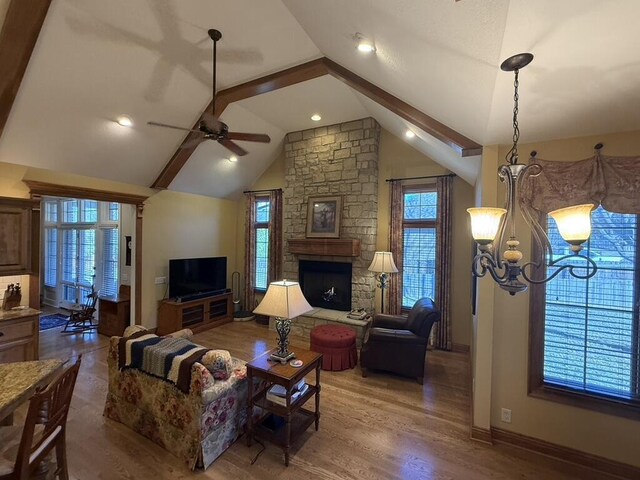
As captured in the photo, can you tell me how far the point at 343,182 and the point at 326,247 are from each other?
1.30 meters


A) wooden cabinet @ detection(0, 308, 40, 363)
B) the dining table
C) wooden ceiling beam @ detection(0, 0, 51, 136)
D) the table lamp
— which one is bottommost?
wooden cabinet @ detection(0, 308, 40, 363)

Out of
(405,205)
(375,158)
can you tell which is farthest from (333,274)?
(375,158)

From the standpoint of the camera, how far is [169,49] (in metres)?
3.13

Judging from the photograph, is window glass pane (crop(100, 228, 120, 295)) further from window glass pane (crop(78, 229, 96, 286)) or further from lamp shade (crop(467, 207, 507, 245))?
lamp shade (crop(467, 207, 507, 245))

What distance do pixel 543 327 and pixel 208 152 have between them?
538cm

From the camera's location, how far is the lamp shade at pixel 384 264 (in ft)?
14.9

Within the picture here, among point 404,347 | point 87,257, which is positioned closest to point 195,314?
point 87,257

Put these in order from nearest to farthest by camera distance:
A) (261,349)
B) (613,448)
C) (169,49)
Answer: (613,448) < (169,49) < (261,349)

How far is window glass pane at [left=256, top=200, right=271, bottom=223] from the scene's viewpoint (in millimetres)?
6625

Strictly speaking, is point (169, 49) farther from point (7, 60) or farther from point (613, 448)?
point (613, 448)

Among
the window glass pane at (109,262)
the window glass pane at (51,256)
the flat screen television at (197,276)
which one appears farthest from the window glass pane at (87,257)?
the flat screen television at (197,276)

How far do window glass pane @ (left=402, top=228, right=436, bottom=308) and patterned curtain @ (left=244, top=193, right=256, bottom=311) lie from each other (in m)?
3.46

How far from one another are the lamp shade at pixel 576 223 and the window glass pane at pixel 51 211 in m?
9.40

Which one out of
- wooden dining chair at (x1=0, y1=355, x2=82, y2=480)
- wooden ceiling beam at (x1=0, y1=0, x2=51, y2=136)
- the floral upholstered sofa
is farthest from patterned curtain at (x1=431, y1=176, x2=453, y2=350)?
wooden ceiling beam at (x1=0, y1=0, x2=51, y2=136)
